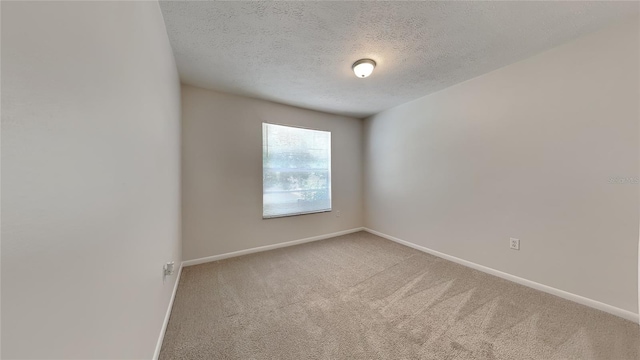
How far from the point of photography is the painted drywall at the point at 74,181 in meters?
0.40

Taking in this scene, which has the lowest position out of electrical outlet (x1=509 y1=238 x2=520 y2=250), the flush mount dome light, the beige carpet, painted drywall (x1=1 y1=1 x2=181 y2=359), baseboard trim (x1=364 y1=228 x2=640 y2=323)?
the beige carpet

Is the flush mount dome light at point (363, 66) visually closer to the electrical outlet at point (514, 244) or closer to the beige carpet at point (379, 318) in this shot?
the beige carpet at point (379, 318)

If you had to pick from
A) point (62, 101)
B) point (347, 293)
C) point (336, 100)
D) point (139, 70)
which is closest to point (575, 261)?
point (347, 293)

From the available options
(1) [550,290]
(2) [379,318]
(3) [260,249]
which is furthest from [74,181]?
(1) [550,290]

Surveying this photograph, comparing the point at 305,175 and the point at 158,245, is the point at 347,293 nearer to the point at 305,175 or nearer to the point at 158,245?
the point at 158,245

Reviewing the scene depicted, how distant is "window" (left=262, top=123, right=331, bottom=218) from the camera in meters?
3.18

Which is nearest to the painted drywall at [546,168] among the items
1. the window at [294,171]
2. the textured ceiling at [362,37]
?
the textured ceiling at [362,37]

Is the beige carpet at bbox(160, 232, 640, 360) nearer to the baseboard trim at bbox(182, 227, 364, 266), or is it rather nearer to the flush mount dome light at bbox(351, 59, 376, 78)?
the baseboard trim at bbox(182, 227, 364, 266)

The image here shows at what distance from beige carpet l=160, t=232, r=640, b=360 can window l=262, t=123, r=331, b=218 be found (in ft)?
3.66

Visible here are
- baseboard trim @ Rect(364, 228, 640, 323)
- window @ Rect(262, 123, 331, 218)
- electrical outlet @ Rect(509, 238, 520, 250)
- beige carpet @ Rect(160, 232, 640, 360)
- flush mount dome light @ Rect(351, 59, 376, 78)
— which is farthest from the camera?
window @ Rect(262, 123, 331, 218)

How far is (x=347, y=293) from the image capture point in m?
2.00

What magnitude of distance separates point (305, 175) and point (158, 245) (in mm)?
2352

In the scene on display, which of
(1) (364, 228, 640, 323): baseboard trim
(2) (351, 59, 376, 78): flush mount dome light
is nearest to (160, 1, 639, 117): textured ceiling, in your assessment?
(2) (351, 59, 376, 78): flush mount dome light

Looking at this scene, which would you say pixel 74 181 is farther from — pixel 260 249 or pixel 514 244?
pixel 514 244
